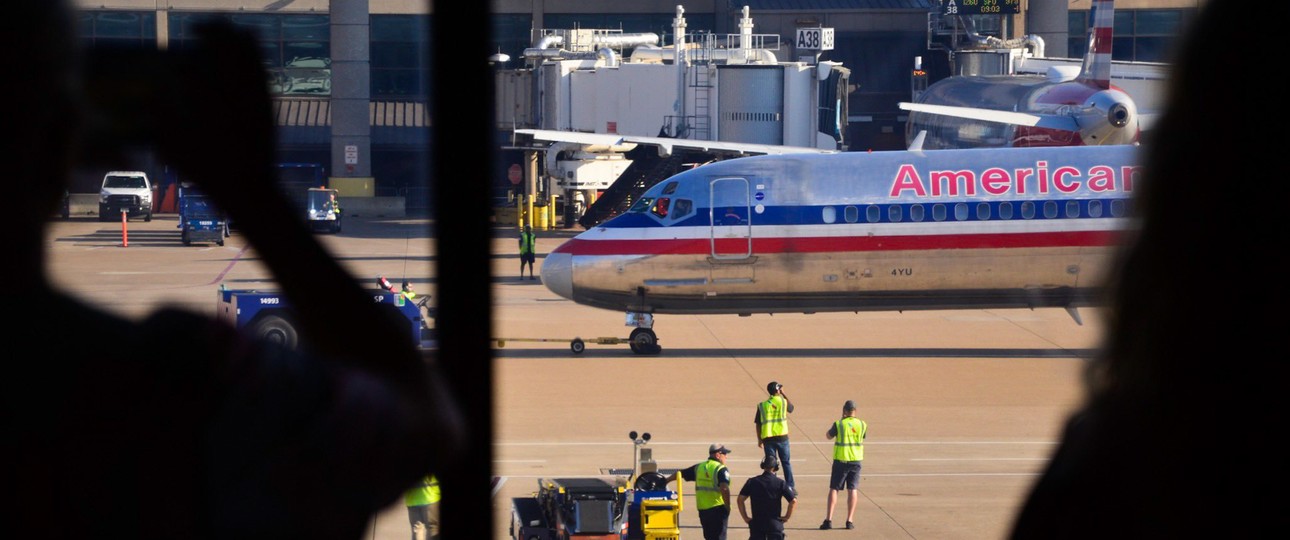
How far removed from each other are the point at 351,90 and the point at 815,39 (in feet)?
56.5

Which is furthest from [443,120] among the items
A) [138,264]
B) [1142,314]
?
[138,264]

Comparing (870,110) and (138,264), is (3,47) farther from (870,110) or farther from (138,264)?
(870,110)

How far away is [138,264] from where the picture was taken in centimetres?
3606

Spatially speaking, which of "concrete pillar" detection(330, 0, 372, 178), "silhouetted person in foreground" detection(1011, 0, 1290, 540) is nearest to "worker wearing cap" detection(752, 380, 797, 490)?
"silhouetted person in foreground" detection(1011, 0, 1290, 540)

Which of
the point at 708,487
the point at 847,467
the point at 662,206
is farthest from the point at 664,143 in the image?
the point at 708,487

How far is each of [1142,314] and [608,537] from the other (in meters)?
10.3

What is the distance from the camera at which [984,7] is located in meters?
58.5

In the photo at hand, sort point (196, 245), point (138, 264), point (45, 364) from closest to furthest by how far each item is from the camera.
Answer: point (45, 364)
point (138, 264)
point (196, 245)

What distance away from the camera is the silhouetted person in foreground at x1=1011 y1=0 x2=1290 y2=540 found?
5.07ft

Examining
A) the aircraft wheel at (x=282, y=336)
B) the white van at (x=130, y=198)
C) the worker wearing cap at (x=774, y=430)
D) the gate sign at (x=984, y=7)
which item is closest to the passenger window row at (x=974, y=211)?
the worker wearing cap at (x=774, y=430)

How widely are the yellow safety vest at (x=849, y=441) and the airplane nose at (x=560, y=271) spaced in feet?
30.8

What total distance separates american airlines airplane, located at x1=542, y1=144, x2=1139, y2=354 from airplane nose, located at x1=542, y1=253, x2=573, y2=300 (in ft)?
1.67

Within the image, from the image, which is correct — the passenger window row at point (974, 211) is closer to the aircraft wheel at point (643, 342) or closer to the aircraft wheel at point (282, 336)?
the aircraft wheel at point (643, 342)

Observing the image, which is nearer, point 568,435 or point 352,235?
point 568,435
